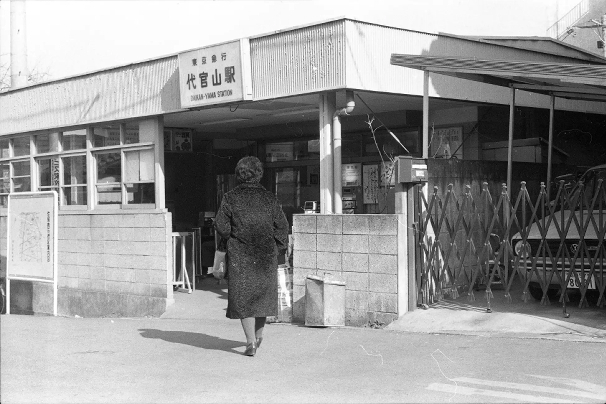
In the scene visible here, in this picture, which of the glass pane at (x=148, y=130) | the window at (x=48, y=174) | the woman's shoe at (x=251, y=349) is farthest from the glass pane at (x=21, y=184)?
the woman's shoe at (x=251, y=349)

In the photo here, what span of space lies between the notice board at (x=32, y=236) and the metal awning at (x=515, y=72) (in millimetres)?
7373

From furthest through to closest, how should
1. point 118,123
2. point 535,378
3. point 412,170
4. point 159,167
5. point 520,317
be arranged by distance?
point 118,123 < point 159,167 < point 412,170 < point 520,317 < point 535,378

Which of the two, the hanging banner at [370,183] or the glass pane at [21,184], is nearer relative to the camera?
the hanging banner at [370,183]

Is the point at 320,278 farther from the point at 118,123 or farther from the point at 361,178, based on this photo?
the point at 118,123

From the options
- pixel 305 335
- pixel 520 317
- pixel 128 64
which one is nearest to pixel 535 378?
pixel 520 317

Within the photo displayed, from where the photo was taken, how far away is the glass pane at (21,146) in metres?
17.6

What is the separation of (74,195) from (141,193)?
223cm

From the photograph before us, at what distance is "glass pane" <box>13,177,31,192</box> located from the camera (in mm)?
17394

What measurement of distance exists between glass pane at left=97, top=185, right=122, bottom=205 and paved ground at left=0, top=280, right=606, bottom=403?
4633 mm

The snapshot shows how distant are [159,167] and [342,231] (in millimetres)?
4724

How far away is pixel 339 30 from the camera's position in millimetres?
10539

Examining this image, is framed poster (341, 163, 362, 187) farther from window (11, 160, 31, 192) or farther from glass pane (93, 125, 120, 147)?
window (11, 160, 31, 192)

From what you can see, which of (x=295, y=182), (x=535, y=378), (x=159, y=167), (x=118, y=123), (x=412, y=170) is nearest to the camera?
(x=535, y=378)

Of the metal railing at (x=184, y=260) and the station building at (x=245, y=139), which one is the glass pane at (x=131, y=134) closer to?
the station building at (x=245, y=139)
